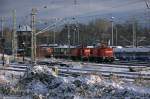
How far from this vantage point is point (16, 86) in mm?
18719

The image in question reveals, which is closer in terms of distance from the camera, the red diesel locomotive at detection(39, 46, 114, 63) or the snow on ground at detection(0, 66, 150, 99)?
the snow on ground at detection(0, 66, 150, 99)

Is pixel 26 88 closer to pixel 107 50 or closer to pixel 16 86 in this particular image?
pixel 16 86

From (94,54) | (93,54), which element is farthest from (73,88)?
(93,54)

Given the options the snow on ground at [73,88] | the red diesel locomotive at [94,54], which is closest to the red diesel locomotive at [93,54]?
the red diesel locomotive at [94,54]

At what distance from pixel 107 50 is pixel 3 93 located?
43116 millimetres

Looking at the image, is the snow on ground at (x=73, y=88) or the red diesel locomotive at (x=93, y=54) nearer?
the snow on ground at (x=73, y=88)

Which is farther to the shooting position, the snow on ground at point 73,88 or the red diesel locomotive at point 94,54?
the red diesel locomotive at point 94,54

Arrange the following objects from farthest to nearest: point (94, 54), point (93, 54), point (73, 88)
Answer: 1. point (93, 54)
2. point (94, 54)
3. point (73, 88)

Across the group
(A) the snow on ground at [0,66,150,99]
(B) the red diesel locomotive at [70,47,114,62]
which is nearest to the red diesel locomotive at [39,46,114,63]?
(B) the red diesel locomotive at [70,47,114,62]

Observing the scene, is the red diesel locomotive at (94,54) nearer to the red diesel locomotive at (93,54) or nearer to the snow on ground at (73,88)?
the red diesel locomotive at (93,54)

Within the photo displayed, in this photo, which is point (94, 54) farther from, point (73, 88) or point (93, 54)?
point (73, 88)

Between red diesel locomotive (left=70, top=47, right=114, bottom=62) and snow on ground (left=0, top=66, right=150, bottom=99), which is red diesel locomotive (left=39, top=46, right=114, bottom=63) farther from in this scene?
snow on ground (left=0, top=66, right=150, bottom=99)

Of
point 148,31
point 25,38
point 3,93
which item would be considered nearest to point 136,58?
point 25,38

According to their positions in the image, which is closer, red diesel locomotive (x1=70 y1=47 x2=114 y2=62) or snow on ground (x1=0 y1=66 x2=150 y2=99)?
snow on ground (x1=0 y1=66 x2=150 y2=99)
